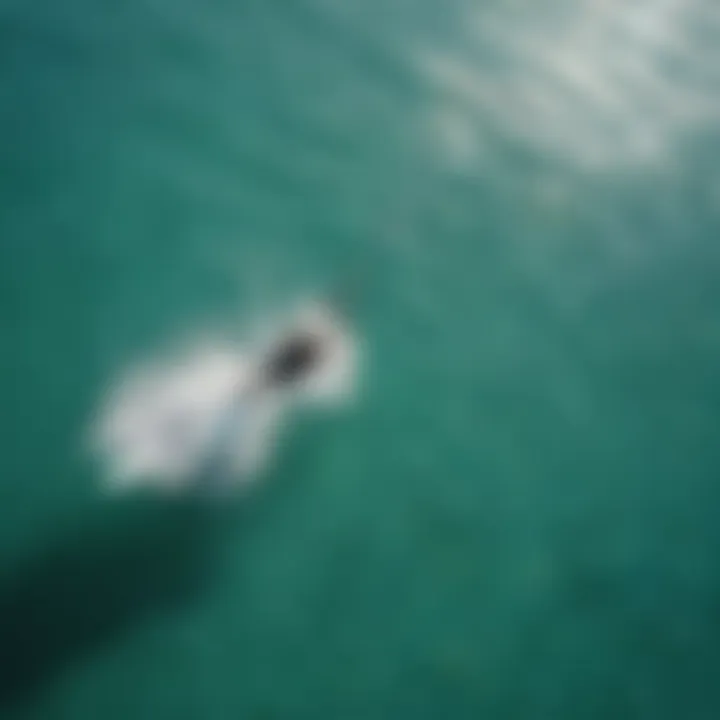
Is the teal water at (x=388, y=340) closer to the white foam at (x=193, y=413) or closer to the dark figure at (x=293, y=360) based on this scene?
the white foam at (x=193, y=413)

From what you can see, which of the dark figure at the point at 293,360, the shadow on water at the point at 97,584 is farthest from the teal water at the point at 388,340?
the dark figure at the point at 293,360

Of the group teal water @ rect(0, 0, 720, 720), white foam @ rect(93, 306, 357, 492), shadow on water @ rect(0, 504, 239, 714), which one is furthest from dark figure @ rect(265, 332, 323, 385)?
shadow on water @ rect(0, 504, 239, 714)

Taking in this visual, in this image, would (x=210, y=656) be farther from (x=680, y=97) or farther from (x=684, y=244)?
(x=680, y=97)

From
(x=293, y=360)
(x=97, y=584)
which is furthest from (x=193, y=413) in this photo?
(x=97, y=584)

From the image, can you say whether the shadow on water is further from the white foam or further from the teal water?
the white foam

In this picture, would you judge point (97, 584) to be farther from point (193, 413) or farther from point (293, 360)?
point (293, 360)

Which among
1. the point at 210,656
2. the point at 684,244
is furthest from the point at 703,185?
the point at 210,656

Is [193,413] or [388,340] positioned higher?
[193,413]
